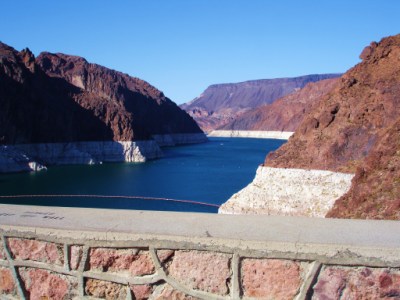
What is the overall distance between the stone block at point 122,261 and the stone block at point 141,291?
0.23 feet

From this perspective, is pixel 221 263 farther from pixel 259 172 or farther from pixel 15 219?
pixel 259 172

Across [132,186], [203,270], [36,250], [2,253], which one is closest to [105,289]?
[36,250]

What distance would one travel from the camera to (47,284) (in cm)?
303

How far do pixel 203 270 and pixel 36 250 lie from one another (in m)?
1.10

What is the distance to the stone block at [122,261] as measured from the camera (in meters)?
2.82

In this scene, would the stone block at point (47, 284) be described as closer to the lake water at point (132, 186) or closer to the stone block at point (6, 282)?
the stone block at point (6, 282)

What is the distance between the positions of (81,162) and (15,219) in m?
72.8

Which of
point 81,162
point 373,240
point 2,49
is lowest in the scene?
point 81,162

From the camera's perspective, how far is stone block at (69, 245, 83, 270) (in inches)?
115

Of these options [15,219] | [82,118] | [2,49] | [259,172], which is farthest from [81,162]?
[15,219]

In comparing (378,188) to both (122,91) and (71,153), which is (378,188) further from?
(122,91)

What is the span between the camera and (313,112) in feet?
97.9

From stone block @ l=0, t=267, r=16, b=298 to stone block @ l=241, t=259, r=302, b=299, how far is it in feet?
4.99

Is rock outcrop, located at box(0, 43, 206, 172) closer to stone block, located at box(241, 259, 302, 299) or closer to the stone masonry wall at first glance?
the stone masonry wall
